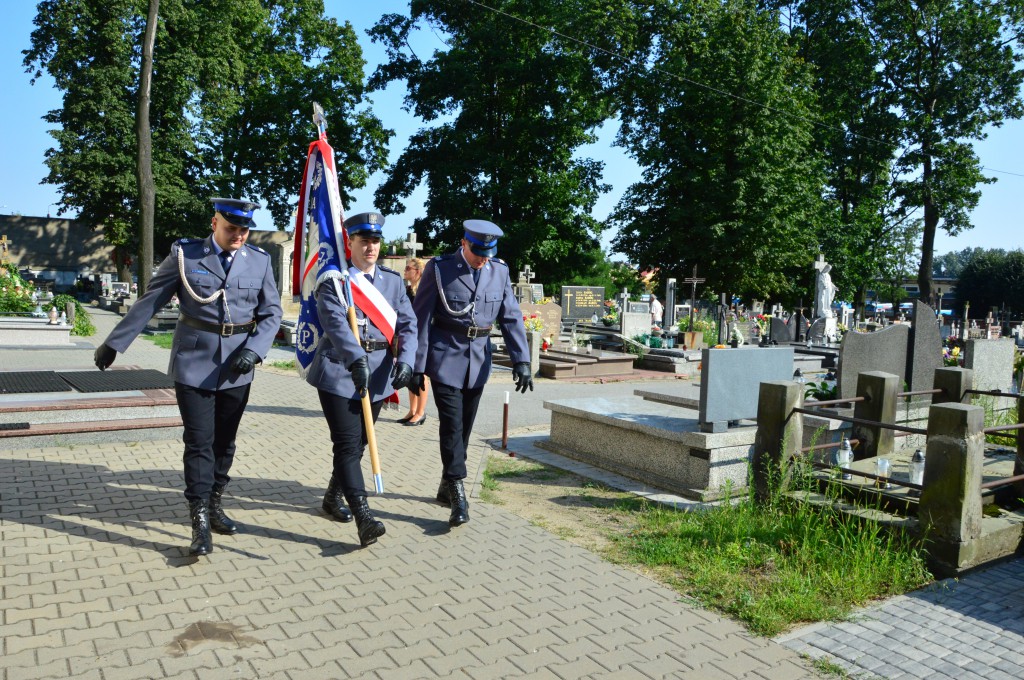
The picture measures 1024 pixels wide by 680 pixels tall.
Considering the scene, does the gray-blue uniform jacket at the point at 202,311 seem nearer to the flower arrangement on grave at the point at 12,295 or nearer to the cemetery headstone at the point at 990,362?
the cemetery headstone at the point at 990,362

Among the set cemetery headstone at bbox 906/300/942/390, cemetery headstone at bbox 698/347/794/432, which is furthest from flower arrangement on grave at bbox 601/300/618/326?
cemetery headstone at bbox 698/347/794/432

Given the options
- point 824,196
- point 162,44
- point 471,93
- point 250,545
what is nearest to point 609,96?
point 471,93

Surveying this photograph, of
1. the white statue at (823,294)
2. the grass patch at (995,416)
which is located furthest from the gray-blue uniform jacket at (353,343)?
the white statue at (823,294)

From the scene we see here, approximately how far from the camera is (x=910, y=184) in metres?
35.8

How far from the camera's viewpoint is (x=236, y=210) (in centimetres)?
464

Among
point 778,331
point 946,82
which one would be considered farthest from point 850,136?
point 778,331

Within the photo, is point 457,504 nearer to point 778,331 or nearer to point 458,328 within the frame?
point 458,328

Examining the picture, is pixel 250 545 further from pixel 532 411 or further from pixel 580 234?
pixel 580 234

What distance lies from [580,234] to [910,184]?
14947 millimetres

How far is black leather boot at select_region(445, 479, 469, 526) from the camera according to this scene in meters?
5.13

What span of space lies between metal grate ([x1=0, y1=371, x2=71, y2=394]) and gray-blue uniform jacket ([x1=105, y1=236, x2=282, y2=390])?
3875mm

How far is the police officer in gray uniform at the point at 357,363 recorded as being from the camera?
4641 mm

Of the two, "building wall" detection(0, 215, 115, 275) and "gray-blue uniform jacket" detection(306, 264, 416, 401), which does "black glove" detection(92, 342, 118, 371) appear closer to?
"gray-blue uniform jacket" detection(306, 264, 416, 401)

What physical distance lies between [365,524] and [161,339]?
17819mm
